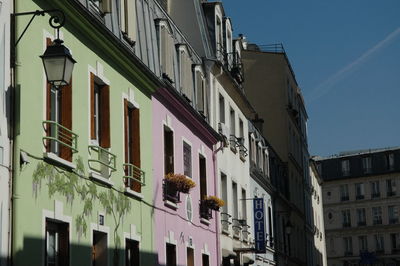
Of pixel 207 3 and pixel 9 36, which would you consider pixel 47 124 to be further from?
pixel 207 3

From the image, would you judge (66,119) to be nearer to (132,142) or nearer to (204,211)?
(132,142)

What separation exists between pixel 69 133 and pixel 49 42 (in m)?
1.57

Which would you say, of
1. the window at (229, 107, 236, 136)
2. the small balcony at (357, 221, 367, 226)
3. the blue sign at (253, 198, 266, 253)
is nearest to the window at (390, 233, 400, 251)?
the small balcony at (357, 221, 367, 226)

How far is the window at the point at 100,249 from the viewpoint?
1553 cm

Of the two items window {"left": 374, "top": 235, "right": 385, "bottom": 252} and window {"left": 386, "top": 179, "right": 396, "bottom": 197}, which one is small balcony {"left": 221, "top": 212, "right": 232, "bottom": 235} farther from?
window {"left": 386, "top": 179, "right": 396, "bottom": 197}

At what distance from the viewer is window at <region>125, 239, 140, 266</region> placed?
17312mm

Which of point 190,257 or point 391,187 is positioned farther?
point 391,187

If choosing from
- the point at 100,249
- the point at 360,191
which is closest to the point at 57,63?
the point at 100,249

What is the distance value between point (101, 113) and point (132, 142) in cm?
203

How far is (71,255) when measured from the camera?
13.7 m

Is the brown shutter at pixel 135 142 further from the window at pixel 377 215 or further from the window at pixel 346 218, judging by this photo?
the window at pixel 346 218

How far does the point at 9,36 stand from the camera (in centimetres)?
1227

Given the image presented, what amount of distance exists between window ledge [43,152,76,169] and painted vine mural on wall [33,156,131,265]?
10cm

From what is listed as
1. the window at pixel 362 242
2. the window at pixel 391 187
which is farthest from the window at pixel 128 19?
the window at pixel 362 242
